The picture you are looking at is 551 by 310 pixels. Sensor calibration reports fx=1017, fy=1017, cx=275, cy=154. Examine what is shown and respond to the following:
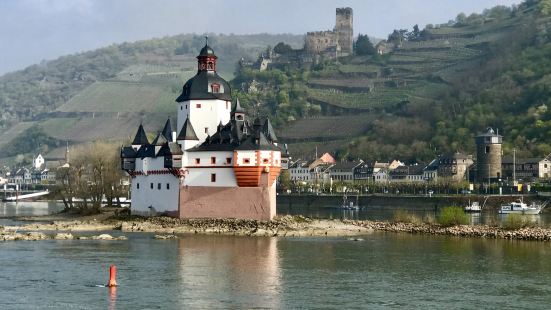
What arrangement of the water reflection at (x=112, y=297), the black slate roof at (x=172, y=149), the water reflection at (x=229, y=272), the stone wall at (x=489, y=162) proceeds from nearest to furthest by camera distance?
the water reflection at (x=112, y=297) < the water reflection at (x=229, y=272) < the black slate roof at (x=172, y=149) < the stone wall at (x=489, y=162)

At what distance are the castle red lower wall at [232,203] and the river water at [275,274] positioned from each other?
277 inches

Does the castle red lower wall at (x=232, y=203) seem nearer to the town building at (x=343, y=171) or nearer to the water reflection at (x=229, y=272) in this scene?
the water reflection at (x=229, y=272)

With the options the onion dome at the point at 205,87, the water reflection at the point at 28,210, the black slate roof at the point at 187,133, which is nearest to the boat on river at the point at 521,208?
the onion dome at the point at 205,87

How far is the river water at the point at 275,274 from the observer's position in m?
41.5

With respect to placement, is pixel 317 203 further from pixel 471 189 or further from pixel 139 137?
pixel 139 137

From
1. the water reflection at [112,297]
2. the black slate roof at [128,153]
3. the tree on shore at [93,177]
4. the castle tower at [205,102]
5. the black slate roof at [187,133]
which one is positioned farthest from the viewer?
the tree on shore at [93,177]

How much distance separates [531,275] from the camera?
50.4m

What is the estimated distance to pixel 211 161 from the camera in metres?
75.8

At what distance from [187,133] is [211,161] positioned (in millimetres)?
3101

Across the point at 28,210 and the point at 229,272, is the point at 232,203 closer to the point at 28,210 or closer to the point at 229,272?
the point at 229,272

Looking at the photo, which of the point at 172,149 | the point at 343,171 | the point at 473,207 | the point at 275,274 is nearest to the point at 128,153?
the point at 172,149

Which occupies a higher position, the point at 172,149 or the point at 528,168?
the point at 528,168

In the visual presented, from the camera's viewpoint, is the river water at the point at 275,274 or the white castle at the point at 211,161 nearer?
the river water at the point at 275,274

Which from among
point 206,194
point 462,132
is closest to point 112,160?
point 206,194
